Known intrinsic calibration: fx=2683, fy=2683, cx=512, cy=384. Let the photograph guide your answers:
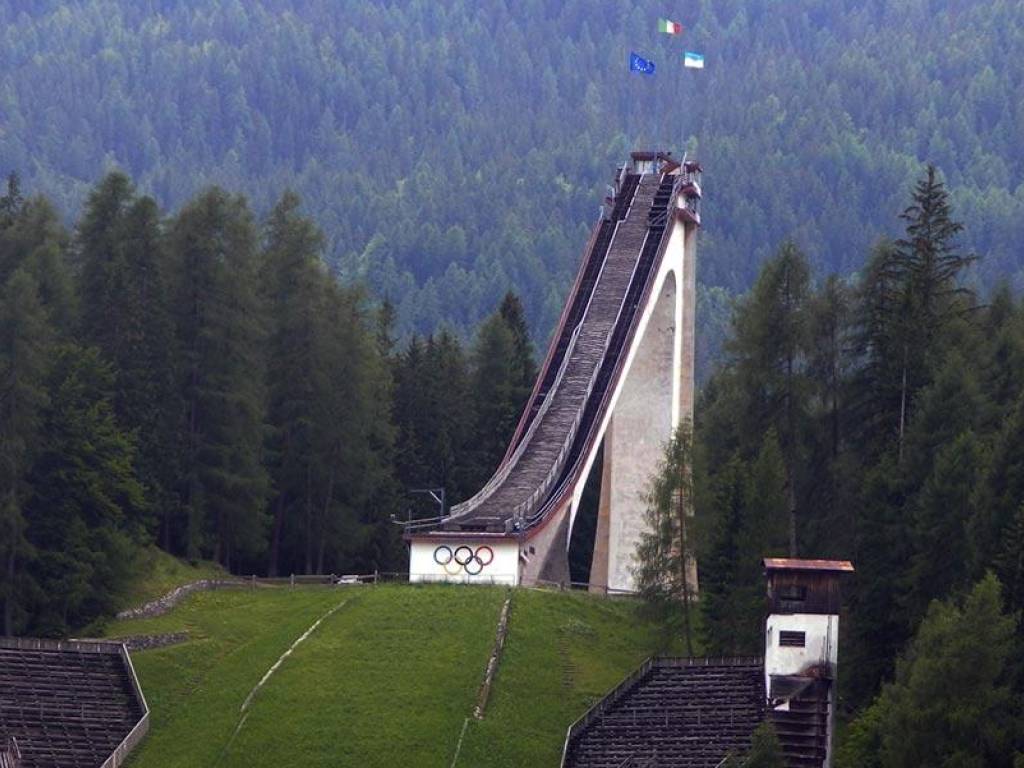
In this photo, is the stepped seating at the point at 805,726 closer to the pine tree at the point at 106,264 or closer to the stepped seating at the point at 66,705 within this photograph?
the stepped seating at the point at 66,705

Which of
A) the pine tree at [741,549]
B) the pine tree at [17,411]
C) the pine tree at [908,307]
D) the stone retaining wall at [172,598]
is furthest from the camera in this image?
the pine tree at [908,307]

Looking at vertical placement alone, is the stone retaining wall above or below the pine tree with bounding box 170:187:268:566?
below

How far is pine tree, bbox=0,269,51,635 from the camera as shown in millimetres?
58031

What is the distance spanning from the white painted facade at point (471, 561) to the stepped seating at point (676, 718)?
8.97 m

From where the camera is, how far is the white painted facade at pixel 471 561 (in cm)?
6322

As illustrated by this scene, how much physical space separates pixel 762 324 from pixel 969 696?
21.7m

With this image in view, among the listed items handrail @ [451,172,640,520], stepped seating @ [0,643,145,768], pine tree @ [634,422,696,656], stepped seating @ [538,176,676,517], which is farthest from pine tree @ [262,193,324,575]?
stepped seating @ [0,643,145,768]

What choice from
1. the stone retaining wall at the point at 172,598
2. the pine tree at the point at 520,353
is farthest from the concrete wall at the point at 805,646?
the pine tree at the point at 520,353

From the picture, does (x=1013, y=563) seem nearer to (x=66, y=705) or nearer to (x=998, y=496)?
(x=998, y=496)

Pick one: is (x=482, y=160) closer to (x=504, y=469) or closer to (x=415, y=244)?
(x=415, y=244)

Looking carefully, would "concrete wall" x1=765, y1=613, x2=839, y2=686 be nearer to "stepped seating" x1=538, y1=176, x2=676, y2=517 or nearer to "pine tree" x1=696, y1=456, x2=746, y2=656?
"pine tree" x1=696, y1=456, x2=746, y2=656

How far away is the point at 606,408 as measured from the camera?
228ft

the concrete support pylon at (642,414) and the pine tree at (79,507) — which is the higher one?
the concrete support pylon at (642,414)

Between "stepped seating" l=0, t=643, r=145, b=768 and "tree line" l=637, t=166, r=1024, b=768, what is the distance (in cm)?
1184
